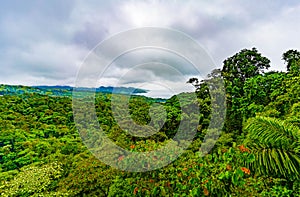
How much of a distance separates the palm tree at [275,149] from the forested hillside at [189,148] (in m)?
0.01

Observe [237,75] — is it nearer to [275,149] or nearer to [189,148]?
[189,148]

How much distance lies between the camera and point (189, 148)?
1074 centimetres

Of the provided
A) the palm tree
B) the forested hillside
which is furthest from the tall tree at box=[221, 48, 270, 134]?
the palm tree

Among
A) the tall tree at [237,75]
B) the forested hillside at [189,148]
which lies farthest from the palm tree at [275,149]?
the tall tree at [237,75]

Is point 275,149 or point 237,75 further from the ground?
point 237,75

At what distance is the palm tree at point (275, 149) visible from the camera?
311cm

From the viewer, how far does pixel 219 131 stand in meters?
13.3

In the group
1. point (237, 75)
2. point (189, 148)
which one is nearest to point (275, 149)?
point (189, 148)

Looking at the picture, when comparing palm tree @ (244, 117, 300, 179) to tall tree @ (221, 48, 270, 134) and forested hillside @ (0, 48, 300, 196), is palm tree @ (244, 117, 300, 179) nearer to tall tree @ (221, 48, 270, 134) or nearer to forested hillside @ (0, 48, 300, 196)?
forested hillside @ (0, 48, 300, 196)

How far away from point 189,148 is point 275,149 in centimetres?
Answer: 767

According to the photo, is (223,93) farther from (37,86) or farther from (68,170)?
(37,86)

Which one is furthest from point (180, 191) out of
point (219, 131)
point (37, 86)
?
point (37, 86)

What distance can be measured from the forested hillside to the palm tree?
0.5 inches

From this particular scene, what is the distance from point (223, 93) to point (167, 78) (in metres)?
7.79
